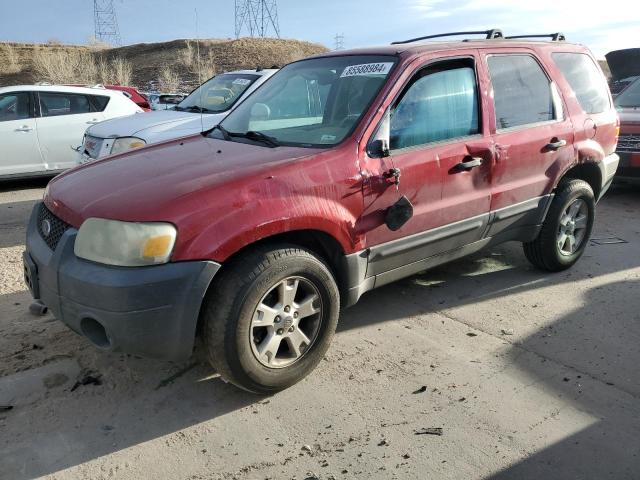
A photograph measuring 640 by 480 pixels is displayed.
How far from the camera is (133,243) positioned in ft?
8.38

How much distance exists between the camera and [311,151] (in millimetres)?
3184

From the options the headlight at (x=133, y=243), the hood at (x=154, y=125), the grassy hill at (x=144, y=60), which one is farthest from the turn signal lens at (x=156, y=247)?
the grassy hill at (x=144, y=60)

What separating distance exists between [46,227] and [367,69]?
85.6 inches

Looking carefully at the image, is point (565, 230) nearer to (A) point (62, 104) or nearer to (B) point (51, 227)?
(B) point (51, 227)

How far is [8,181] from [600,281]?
27.5ft

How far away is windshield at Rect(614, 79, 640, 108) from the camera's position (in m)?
8.45

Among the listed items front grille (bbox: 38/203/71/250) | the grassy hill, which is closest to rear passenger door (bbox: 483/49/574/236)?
front grille (bbox: 38/203/71/250)

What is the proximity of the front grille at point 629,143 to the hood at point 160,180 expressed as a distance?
20.0 ft

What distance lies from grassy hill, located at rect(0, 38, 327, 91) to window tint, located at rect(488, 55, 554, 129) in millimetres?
24145

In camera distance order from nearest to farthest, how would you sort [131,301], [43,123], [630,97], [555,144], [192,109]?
[131,301] → [555,144] → [192,109] → [43,123] → [630,97]

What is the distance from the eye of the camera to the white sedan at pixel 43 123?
7918mm

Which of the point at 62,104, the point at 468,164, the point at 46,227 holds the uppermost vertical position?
the point at 62,104

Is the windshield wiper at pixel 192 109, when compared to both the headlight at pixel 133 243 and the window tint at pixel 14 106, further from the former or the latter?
the headlight at pixel 133 243

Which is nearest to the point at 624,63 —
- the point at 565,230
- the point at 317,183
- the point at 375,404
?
the point at 565,230
